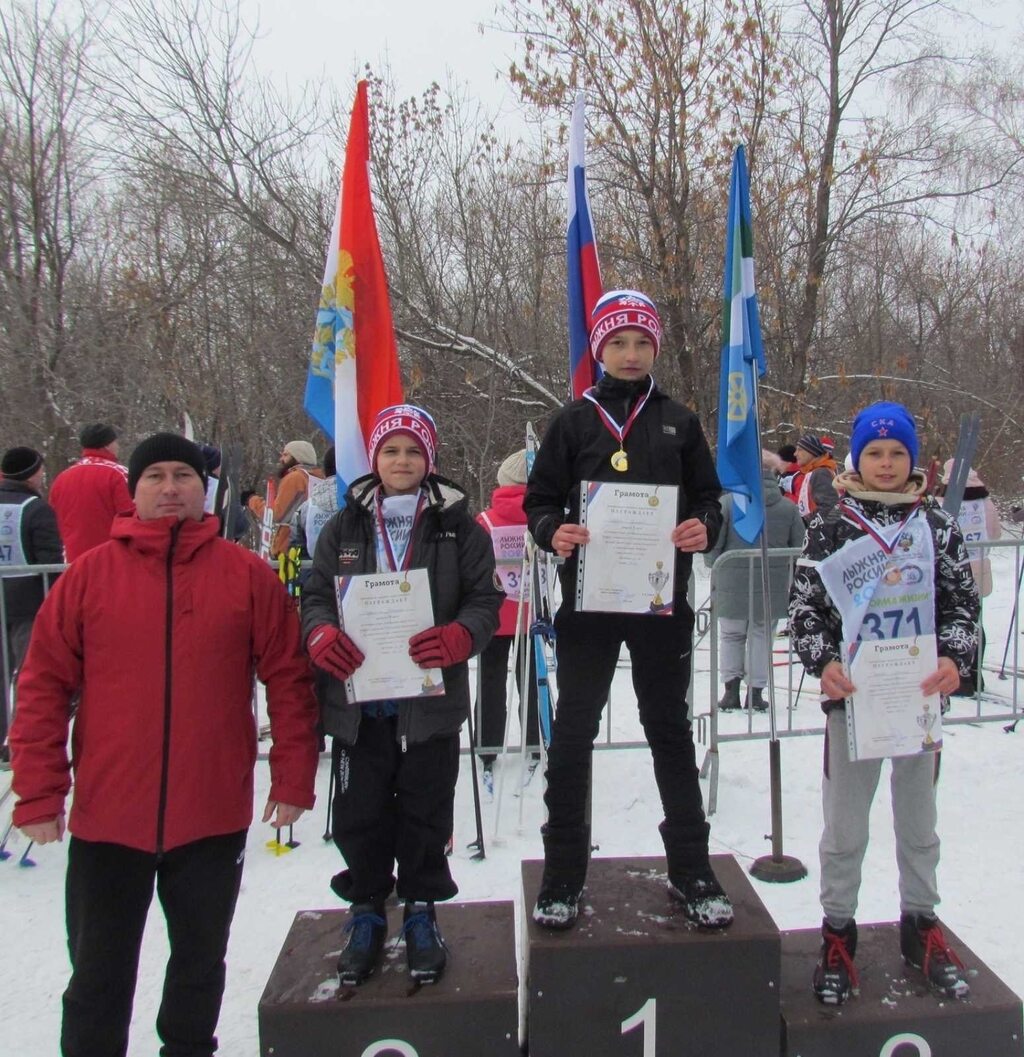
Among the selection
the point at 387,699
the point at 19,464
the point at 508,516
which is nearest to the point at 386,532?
the point at 387,699

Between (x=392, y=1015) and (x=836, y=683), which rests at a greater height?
(x=836, y=683)

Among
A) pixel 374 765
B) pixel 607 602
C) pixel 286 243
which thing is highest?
pixel 286 243

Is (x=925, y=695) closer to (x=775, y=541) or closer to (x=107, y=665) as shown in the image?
(x=107, y=665)

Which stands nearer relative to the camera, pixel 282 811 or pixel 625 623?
pixel 282 811

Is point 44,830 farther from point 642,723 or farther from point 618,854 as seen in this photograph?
point 618,854

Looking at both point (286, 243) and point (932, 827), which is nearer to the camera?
point (932, 827)

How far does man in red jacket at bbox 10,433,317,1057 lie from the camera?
2328 millimetres

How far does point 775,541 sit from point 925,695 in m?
4.44

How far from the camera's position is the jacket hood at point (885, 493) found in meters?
2.74

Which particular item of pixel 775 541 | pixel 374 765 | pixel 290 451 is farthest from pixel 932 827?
pixel 290 451

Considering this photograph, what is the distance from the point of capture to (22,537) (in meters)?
5.78

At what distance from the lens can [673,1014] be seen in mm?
2623

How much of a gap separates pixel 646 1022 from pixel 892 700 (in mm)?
1279

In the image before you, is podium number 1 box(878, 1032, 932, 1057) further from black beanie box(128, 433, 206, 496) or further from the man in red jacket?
black beanie box(128, 433, 206, 496)
